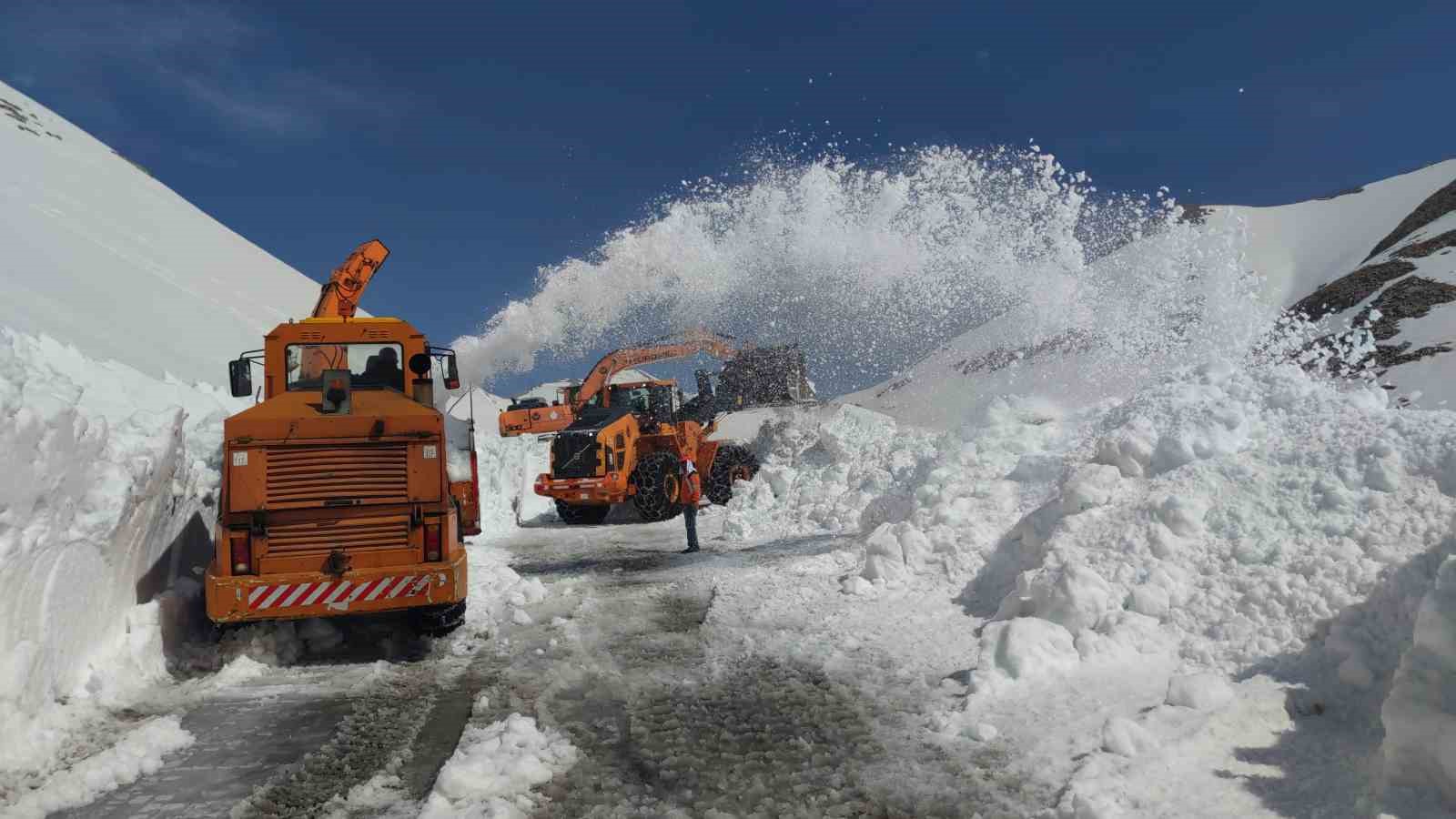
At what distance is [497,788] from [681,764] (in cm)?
90

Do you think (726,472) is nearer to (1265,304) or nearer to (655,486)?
(655,486)

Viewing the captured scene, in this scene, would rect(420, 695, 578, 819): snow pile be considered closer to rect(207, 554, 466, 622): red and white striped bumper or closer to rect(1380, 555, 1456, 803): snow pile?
rect(207, 554, 466, 622): red and white striped bumper

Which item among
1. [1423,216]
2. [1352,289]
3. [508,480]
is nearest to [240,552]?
[508,480]

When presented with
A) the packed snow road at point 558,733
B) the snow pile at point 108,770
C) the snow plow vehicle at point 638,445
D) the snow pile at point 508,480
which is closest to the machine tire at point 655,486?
the snow plow vehicle at point 638,445

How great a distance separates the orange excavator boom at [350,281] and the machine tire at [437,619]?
5.04 m

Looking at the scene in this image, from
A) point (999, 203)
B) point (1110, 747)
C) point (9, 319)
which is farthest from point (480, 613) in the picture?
point (9, 319)

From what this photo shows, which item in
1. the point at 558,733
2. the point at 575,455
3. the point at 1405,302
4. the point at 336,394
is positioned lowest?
the point at 558,733

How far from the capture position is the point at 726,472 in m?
16.4

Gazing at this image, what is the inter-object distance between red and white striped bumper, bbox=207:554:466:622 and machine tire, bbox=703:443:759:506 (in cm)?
999

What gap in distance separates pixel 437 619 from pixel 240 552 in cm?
146

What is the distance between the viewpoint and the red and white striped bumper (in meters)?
5.92

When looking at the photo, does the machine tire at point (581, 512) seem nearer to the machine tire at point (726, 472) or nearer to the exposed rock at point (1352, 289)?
the machine tire at point (726, 472)

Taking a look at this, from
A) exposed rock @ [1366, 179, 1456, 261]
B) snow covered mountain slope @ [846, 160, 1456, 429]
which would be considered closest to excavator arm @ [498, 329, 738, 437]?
snow covered mountain slope @ [846, 160, 1456, 429]

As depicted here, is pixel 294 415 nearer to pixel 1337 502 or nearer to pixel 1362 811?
pixel 1362 811
